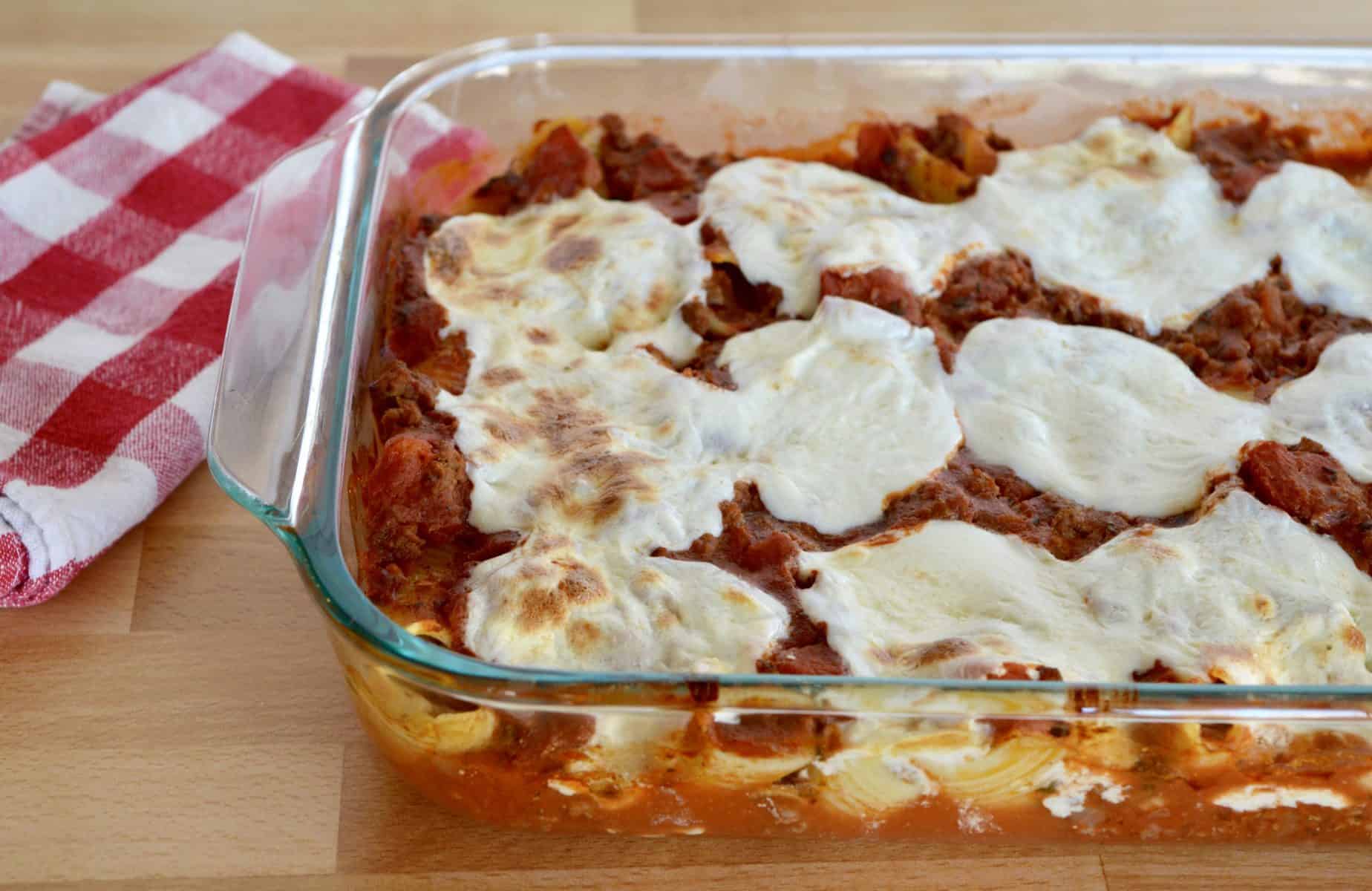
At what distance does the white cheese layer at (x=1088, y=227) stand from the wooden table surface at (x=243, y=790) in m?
0.83

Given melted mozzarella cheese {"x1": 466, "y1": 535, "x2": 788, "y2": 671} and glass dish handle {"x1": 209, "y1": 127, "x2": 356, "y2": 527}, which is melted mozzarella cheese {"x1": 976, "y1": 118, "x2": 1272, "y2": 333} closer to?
melted mozzarella cheese {"x1": 466, "y1": 535, "x2": 788, "y2": 671}

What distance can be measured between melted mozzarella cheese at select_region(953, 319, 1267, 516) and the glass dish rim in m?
0.49

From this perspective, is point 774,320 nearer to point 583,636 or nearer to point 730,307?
point 730,307

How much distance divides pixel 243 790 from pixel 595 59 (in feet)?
4.36

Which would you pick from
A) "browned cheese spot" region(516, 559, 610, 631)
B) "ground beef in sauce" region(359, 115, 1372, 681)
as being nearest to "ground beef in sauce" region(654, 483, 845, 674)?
"ground beef in sauce" region(359, 115, 1372, 681)

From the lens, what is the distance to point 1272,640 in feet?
5.61

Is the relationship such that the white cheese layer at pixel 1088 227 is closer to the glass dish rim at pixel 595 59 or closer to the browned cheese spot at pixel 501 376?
the glass dish rim at pixel 595 59

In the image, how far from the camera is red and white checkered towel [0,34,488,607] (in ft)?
6.90

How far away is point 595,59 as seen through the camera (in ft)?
8.29

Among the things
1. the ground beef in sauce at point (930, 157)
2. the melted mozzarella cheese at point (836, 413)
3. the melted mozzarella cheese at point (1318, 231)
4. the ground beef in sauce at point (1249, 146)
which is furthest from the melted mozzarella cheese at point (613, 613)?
the ground beef in sauce at point (1249, 146)

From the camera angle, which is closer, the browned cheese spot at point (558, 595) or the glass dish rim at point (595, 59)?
the glass dish rim at point (595, 59)

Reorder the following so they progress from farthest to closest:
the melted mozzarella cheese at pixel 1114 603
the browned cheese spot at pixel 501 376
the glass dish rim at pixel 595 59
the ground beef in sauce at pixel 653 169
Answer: the ground beef in sauce at pixel 653 169 < the browned cheese spot at pixel 501 376 < the melted mozzarella cheese at pixel 1114 603 < the glass dish rim at pixel 595 59

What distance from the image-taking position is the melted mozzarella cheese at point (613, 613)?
167 cm

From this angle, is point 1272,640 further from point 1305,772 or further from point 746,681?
point 746,681
